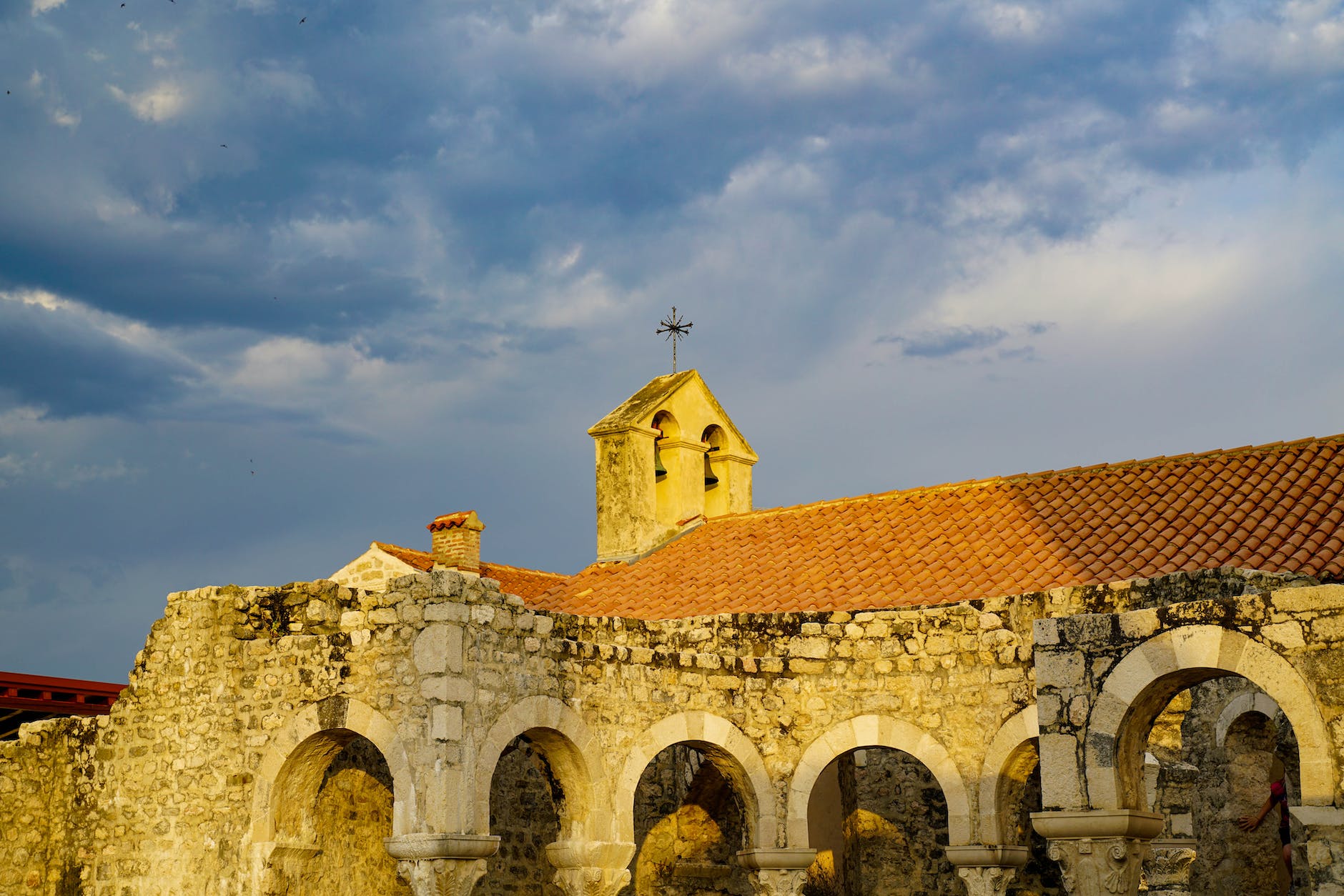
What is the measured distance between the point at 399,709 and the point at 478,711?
23.1 inches

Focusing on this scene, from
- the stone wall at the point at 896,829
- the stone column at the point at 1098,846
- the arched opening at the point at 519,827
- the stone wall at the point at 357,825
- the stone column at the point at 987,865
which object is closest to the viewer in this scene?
the stone column at the point at 1098,846

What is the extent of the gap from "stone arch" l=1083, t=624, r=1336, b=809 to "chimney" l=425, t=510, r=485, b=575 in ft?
39.2

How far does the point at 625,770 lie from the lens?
38.2 ft

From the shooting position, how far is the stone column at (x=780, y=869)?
1184 cm

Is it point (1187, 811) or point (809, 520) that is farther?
point (809, 520)

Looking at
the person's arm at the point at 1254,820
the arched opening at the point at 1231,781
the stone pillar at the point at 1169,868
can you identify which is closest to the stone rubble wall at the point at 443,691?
the stone pillar at the point at 1169,868

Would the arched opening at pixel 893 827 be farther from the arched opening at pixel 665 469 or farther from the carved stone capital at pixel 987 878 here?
the arched opening at pixel 665 469

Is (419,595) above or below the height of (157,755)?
above

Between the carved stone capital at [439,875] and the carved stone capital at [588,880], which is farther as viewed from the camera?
the carved stone capital at [588,880]

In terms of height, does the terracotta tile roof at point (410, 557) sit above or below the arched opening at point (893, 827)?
above

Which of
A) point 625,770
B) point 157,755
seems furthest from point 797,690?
point 157,755

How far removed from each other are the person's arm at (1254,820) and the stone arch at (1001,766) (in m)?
4.30

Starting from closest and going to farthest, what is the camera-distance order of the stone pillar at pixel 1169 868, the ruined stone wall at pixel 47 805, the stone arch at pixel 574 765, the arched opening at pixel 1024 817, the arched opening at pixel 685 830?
the stone arch at pixel 574 765 → the arched opening at pixel 1024 817 → the stone pillar at pixel 1169 868 → the ruined stone wall at pixel 47 805 → the arched opening at pixel 685 830

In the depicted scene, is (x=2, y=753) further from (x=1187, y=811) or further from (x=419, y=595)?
(x=1187, y=811)
